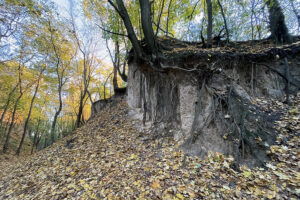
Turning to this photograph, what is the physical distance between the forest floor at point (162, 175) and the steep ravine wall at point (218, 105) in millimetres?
309

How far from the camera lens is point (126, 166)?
128 inches

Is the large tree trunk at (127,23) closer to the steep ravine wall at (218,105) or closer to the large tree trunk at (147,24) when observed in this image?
the large tree trunk at (147,24)

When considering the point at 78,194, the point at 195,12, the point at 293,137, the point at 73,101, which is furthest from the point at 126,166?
the point at 73,101

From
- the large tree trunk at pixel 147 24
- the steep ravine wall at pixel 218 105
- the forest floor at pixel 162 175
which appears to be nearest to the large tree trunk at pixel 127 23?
the large tree trunk at pixel 147 24

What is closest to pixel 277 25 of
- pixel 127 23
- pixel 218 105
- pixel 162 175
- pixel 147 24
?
pixel 218 105

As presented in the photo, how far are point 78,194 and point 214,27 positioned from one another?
26.3 ft

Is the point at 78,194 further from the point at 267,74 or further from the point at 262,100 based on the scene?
the point at 267,74

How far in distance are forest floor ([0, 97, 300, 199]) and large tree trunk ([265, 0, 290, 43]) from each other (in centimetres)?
303

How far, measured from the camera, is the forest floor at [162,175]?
7.18 ft

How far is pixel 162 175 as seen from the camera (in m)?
2.73

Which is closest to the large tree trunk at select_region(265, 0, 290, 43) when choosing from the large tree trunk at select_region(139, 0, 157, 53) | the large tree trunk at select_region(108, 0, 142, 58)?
the large tree trunk at select_region(139, 0, 157, 53)

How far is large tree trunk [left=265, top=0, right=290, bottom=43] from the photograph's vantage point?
4.91 metres

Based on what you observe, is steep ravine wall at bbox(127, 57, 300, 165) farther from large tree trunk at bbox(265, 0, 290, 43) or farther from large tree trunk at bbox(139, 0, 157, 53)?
large tree trunk at bbox(265, 0, 290, 43)

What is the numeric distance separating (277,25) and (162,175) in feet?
24.1
